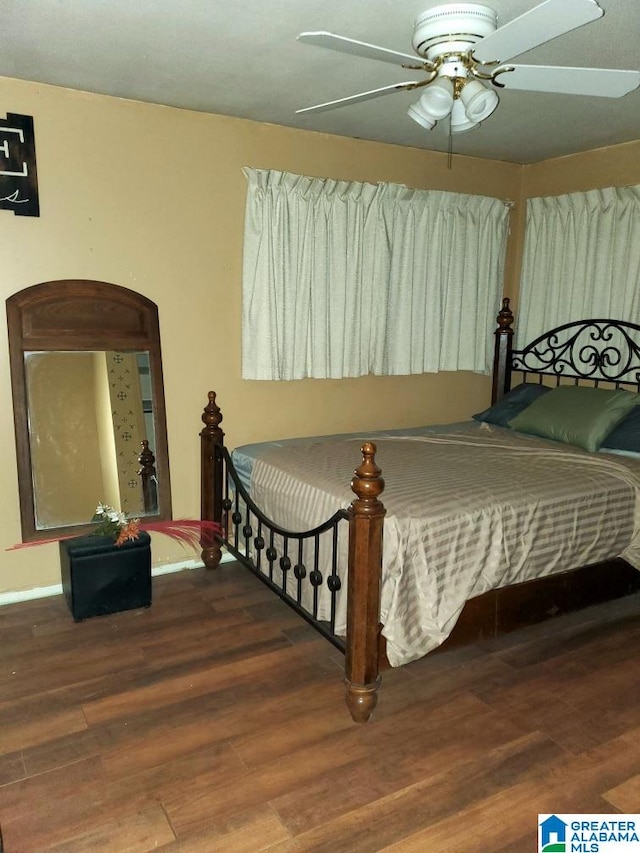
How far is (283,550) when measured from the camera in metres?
2.93

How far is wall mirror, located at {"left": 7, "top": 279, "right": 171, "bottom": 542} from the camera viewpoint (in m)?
3.11

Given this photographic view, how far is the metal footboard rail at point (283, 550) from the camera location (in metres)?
2.47

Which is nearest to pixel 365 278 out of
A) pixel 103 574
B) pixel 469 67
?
pixel 469 67

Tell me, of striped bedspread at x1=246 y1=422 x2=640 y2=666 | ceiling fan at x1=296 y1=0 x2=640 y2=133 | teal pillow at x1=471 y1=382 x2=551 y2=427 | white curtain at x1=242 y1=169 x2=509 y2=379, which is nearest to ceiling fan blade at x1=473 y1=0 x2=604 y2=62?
ceiling fan at x1=296 y1=0 x2=640 y2=133

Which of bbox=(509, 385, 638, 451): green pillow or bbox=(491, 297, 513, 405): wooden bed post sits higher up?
bbox=(491, 297, 513, 405): wooden bed post

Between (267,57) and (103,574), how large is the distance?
2.32 metres

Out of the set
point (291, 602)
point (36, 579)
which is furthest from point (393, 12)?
point (36, 579)

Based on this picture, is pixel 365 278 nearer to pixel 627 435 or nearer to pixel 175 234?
pixel 175 234

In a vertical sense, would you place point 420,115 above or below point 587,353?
above

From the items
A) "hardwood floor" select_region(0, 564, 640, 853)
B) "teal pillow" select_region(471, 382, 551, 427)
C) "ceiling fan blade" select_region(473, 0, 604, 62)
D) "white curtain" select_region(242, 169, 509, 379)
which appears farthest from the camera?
"teal pillow" select_region(471, 382, 551, 427)

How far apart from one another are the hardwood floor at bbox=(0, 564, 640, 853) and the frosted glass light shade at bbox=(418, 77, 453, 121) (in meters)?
2.08

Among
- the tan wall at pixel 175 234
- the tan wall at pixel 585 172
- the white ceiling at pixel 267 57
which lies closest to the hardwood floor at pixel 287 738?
the tan wall at pixel 175 234

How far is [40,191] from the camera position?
304 centimetres

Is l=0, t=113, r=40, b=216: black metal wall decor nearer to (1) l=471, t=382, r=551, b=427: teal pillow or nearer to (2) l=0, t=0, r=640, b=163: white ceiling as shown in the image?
(2) l=0, t=0, r=640, b=163: white ceiling
